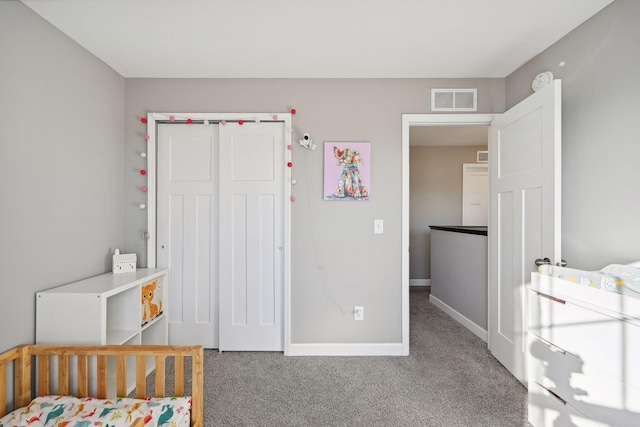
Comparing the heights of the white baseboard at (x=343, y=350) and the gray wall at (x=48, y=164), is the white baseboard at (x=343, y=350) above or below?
below

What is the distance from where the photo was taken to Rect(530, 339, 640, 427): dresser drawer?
1.15 meters

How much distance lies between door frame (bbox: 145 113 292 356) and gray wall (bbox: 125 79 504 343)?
0.06 meters

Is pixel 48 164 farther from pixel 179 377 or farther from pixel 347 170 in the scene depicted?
pixel 347 170

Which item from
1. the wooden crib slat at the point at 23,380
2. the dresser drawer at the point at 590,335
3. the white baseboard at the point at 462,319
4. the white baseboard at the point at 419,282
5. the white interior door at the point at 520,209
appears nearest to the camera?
the dresser drawer at the point at 590,335

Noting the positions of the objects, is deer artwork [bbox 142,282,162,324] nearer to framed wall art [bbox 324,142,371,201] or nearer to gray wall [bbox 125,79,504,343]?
gray wall [bbox 125,79,504,343]

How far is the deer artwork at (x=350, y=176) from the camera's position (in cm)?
248

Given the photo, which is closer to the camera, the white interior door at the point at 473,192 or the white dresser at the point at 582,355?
the white dresser at the point at 582,355

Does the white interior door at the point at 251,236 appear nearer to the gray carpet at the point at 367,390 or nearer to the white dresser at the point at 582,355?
the gray carpet at the point at 367,390

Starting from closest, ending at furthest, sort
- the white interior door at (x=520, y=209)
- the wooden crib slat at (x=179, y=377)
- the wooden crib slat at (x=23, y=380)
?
the wooden crib slat at (x=179, y=377) → the wooden crib slat at (x=23, y=380) → the white interior door at (x=520, y=209)

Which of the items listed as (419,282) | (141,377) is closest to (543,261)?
(141,377)

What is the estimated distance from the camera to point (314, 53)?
211 centimetres

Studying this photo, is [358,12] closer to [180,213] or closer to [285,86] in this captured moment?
[285,86]

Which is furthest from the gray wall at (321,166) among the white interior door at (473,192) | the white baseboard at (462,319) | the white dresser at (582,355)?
the white interior door at (473,192)

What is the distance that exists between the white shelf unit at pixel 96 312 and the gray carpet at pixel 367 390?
651 mm
